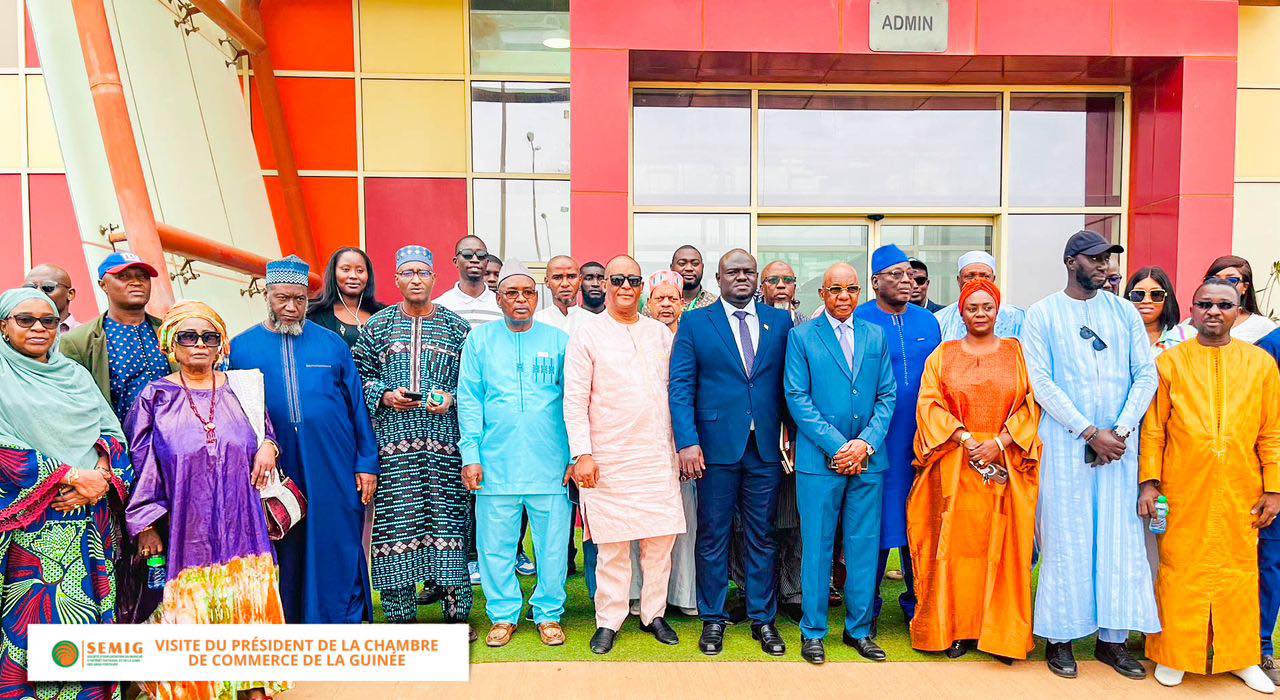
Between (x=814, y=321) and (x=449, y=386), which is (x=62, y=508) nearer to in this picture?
(x=449, y=386)

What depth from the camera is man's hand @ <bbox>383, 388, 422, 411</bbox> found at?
3949mm

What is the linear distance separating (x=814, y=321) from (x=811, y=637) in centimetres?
A: 165

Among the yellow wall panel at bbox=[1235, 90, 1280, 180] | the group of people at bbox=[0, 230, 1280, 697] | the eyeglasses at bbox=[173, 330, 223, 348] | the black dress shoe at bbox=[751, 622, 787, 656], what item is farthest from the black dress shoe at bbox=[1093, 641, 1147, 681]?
the yellow wall panel at bbox=[1235, 90, 1280, 180]

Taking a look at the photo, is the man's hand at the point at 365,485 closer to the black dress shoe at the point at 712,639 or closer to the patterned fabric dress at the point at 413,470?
the patterned fabric dress at the point at 413,470

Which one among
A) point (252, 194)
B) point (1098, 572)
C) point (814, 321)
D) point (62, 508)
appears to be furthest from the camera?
point (252, 194)

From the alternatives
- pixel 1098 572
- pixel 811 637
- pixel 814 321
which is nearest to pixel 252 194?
pixel 814 321

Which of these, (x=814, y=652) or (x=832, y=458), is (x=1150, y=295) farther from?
(x=814, y=652)

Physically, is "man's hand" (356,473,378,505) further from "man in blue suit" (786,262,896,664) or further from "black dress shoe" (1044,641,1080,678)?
"black dress shoe" (1044,641,1080,678)

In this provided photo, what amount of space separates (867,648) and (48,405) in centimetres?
387

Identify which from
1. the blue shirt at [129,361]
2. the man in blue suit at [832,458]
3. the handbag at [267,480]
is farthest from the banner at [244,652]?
the man in blue suit at [832,458]

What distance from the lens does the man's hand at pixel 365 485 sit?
387cm

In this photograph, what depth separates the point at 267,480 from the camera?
3.31m

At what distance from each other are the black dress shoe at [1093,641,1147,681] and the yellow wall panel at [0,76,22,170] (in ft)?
35.5

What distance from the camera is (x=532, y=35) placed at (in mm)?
8469
